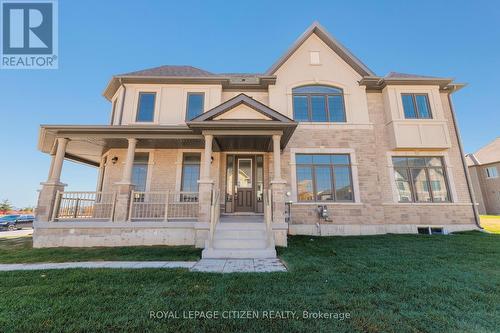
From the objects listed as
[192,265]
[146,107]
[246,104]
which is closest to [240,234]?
[192,265]

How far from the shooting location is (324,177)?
9000 mm

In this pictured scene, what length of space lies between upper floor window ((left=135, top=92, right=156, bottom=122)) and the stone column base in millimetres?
4081

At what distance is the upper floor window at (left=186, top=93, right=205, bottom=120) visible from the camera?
959 centimetres

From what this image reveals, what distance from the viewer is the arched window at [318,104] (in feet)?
31.3

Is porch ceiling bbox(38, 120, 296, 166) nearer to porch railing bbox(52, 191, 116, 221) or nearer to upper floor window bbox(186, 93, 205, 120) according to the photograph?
upper floor window bbox(186, 93, 205, 120)

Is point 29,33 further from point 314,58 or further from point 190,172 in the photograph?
point 314,58

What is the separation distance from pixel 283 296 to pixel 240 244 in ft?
10.2

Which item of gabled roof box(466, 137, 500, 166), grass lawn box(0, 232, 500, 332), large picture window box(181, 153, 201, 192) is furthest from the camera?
gabled roof box(466, 137, 500, 166)

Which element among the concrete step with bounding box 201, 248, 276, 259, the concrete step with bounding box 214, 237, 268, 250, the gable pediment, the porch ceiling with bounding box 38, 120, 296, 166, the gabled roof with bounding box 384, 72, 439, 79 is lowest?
the concrete step with bounding box 201, 248, 276, 259

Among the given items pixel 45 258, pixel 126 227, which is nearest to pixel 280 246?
pixel 126 227

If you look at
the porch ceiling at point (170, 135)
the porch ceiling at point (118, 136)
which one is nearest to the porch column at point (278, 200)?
the porch ceiling at point (170, 135)

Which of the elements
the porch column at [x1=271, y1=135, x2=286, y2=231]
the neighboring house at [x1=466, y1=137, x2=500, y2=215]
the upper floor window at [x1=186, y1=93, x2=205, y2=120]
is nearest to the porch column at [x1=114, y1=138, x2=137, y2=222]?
the upper floor window at [x1=186, y1=93, x2=205, y2=120]

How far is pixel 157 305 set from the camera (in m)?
2.81

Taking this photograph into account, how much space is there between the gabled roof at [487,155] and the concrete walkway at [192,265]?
2833cm
